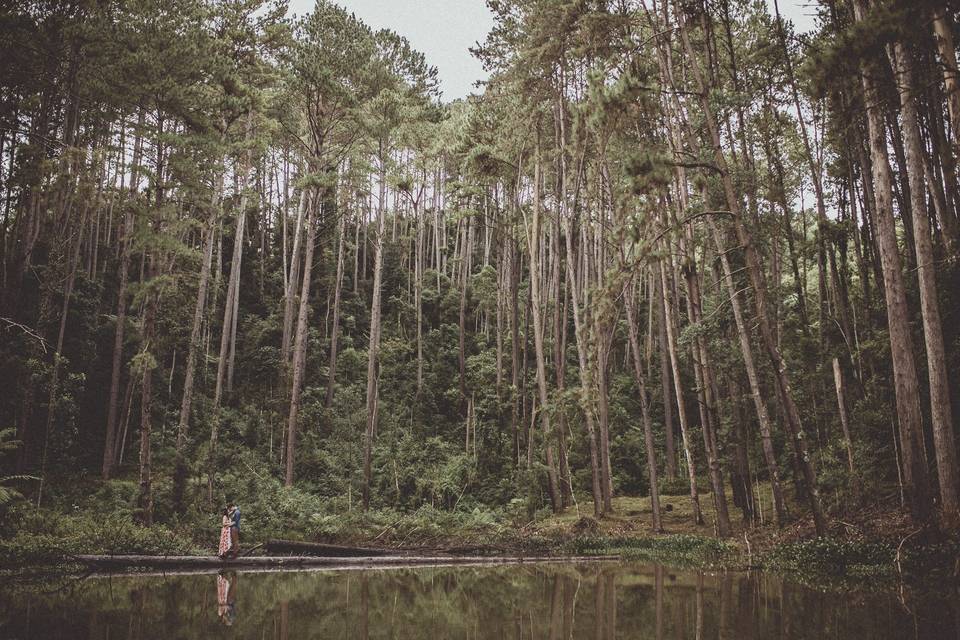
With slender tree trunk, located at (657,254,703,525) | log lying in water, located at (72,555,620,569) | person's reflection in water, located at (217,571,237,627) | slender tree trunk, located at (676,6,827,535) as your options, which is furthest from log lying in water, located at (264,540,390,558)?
slender tree trunk, located at (676,6,827,535)

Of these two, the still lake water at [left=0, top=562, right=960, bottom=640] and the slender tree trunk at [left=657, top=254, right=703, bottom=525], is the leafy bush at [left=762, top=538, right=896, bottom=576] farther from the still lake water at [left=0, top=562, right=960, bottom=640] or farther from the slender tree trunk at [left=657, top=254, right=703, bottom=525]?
the slender tree trunk at [left=657, top=254, right=703, bottom=525]

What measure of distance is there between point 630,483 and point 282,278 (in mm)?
20665

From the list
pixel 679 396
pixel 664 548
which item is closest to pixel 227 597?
pixel 664 548

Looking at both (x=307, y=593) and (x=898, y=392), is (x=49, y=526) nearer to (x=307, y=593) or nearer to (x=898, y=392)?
(x=307, y=593)

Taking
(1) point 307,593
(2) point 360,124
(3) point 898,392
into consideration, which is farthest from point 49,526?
(3) point 898,392

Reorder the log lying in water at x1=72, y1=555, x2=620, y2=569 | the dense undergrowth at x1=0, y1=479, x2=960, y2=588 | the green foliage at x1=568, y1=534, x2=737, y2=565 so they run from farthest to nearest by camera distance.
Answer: the green foliage at x1=568, y1=534, x2=737, y2=565, the log lying in water at x1=72, y1=555, x2=620, y2=569, the dense undergrowth at x1=0, y1=479, x2=960, y2=588

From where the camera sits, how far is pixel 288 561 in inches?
420

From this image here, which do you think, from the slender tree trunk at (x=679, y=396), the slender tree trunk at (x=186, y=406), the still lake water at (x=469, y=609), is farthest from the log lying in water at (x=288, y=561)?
the slender tree trunk at (x=186, y=406)

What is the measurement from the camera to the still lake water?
15.2 ft

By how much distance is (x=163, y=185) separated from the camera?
14883 mm

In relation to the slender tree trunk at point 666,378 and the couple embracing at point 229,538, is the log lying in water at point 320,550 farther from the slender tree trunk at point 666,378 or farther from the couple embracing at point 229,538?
the slender tree trunk at point 666,378

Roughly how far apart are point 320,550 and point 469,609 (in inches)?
303

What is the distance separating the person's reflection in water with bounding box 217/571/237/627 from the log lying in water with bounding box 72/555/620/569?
3.41 feet

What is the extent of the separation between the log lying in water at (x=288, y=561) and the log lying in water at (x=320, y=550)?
2.30 feet
